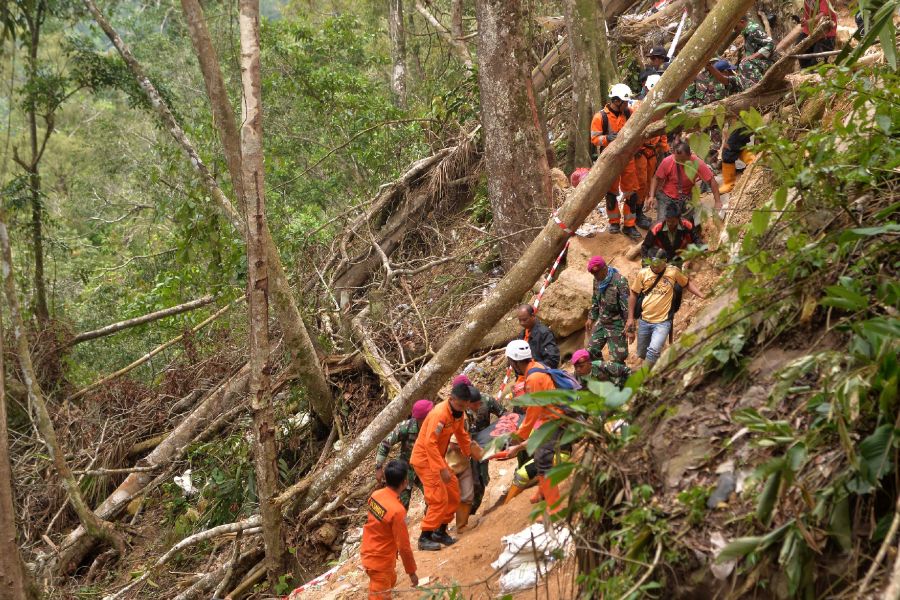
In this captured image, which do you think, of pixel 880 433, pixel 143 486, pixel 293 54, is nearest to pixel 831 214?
pixel 880 433

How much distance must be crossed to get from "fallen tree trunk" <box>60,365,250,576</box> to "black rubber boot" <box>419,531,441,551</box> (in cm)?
534

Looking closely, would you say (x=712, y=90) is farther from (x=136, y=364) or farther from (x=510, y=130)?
(x=136, y=364)

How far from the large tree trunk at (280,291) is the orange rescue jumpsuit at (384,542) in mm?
2988

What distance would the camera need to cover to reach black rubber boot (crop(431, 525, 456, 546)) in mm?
6234

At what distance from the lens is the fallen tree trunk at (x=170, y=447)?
10672mm

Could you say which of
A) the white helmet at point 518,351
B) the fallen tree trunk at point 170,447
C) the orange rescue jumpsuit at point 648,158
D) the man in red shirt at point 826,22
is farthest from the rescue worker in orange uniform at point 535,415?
the fallen tree trunk at point 170,447

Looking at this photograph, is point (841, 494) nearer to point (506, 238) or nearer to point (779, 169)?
point (779, 169)

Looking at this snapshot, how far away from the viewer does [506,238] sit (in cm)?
980

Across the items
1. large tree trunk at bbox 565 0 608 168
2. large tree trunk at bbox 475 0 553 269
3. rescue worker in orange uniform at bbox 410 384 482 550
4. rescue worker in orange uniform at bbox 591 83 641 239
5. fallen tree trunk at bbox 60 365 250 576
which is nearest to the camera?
rescue worker in orange uniform at bbox 410 384 482 550

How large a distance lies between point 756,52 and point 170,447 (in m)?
8.92

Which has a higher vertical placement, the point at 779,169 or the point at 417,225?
the point at 779,169

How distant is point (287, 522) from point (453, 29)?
38.2 feet

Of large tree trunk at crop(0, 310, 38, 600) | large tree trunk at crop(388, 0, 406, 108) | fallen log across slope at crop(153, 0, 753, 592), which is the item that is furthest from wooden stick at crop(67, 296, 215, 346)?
large tree trunk at crop(388, 0, 406, 108)

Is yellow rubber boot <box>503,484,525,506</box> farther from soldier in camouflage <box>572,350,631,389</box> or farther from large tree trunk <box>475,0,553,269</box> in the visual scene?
large tree trunk <box>475,0,553,269</box>
